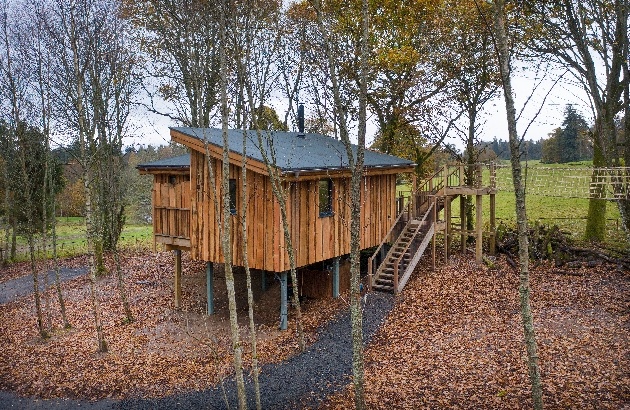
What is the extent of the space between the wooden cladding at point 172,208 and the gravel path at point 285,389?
22.6 ft

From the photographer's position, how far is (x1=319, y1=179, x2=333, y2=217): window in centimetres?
1595

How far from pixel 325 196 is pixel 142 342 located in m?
7.54

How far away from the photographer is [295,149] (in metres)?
16.1

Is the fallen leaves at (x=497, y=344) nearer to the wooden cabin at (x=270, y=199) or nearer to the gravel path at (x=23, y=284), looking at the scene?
the wooden cabin at (x=270, y=199)

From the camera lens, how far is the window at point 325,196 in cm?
1595

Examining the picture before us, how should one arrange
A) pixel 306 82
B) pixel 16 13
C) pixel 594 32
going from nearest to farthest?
1. pixel 16 13
2. pixel 594 32
3. pixel 306 82

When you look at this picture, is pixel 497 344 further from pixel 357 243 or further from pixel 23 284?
pixel 23 284

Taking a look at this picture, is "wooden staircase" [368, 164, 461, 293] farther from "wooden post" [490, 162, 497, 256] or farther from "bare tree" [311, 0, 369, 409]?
"bare tree" [311, 0, 369, 409]

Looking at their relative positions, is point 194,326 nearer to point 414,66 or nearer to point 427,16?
point 414,66

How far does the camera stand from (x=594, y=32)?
49.4 feet

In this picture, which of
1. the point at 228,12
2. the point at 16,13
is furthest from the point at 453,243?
the point at 16,13

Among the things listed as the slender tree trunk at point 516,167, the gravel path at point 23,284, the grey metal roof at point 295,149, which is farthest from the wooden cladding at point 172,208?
the slender tree trunk at point 516,167

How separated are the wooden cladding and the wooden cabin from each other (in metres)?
0.04

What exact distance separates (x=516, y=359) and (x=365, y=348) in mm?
3825
